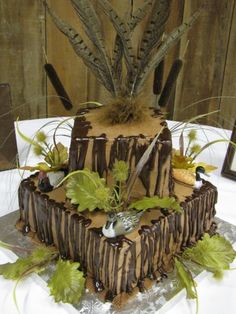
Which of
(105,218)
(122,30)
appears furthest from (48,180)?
(122,30)

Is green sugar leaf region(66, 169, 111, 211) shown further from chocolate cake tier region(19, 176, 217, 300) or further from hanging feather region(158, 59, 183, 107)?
hanging feather region(158, 59, 183, 107)

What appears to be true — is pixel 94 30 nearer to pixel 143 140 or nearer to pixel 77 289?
pixel 143 140

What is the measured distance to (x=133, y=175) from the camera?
892mm

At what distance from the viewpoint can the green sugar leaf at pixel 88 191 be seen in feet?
2.91

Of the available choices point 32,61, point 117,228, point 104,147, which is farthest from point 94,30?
point 32,61

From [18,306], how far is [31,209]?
11.2 inches

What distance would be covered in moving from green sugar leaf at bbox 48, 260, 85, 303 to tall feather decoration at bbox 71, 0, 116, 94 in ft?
1.46

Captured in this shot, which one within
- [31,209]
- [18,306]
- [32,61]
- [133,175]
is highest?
[32,61]

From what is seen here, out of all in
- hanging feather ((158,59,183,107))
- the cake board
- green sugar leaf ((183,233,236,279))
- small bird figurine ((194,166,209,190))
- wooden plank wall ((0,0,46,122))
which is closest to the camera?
the cake board

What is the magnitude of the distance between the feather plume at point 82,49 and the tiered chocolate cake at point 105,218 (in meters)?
0.10

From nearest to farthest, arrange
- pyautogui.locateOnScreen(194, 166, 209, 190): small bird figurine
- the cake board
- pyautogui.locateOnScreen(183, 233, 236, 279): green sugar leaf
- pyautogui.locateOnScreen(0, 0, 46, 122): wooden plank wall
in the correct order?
the cake board, pyautogui.locateOnScreen(183, 233, 236, 279): green sugar leaf, pyautogui.locateOnScreen(194, 166, 209, 190): small bird figurine, pyautogui.locateOnScreen(0, 0, 46, 122): wooden plank wall

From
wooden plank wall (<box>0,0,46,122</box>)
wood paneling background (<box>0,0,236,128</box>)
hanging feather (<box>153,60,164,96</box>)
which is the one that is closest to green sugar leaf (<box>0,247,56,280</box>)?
hanging feather (<box>153,60,164,96</box>)

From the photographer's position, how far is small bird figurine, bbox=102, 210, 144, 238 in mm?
850

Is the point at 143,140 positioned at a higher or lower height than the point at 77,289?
higher
